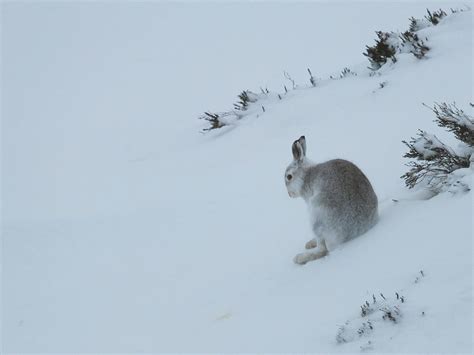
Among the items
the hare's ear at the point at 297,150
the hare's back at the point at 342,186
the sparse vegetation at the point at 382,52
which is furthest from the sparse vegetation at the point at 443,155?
the sparse vegetation at the point at 382,52

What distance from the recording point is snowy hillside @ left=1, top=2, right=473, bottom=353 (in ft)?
15.2

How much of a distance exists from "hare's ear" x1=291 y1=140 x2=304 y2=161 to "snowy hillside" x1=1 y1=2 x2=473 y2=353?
3.24ft

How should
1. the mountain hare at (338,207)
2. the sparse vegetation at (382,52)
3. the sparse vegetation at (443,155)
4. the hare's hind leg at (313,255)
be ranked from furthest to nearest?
the sparse vegetation at (382,52) < the sparse vegetation at (443,155) < the hare's hind leg at (313,255) < the mountain hare at (338,207)

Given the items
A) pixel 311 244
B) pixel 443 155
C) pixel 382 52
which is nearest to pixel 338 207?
pixel 311 244

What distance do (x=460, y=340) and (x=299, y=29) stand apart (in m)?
21.8

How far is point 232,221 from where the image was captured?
8320mm

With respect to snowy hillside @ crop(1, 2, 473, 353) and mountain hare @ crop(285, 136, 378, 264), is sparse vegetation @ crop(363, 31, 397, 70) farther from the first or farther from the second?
mountain hare @ crop(285, 136, 378, 264)

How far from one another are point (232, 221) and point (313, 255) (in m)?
2.39

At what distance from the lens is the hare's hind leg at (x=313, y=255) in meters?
6.04

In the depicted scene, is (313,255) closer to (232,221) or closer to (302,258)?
(302,258)

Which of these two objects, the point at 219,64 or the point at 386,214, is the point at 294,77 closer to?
the point at 219,64

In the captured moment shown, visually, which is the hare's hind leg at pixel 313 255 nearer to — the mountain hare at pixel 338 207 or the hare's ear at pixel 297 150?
the mountain hare at pixel 338 207

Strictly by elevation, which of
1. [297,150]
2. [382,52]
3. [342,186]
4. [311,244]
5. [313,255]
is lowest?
[313,255]

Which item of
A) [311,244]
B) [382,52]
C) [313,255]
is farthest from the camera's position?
[382,52]
